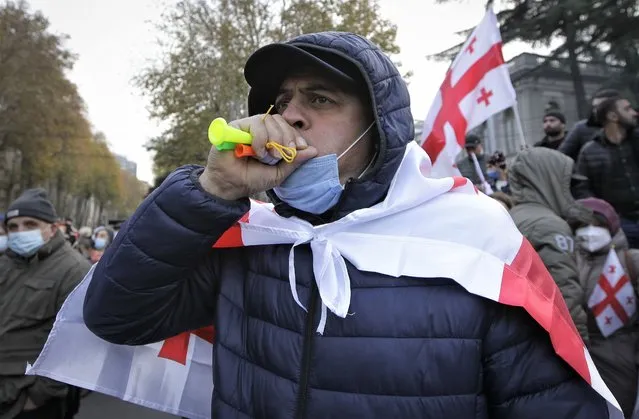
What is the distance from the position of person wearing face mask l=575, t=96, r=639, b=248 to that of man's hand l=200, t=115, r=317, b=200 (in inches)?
146

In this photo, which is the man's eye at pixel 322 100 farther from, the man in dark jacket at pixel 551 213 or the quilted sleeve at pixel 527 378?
the man in dark jacket at pixel 551 213

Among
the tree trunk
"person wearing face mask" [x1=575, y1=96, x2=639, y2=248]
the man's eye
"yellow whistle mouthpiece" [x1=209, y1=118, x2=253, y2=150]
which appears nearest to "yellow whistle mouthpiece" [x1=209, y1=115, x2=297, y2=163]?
"yellow whistle mouthpiece" [x1=209, y1=118, x2=253, y2=150]

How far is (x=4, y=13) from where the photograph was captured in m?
28.6

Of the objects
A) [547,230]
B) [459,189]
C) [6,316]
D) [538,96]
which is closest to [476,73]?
[547,230]

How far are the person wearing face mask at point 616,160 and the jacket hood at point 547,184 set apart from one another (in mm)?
1165

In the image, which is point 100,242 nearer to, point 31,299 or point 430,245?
point 31,299

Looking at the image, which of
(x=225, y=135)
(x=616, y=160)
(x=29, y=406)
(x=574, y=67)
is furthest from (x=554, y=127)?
(x=574, y=67)

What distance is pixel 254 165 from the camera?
1.35m

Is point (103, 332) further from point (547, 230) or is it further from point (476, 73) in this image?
point (476, 73)

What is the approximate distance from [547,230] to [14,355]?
3300 mm

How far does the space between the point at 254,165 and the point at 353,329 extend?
507 millimetres

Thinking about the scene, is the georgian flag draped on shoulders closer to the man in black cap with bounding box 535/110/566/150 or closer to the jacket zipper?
the jacket zipper

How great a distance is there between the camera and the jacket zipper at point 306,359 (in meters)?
1.37

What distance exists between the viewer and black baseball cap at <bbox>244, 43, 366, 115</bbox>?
1490mm
